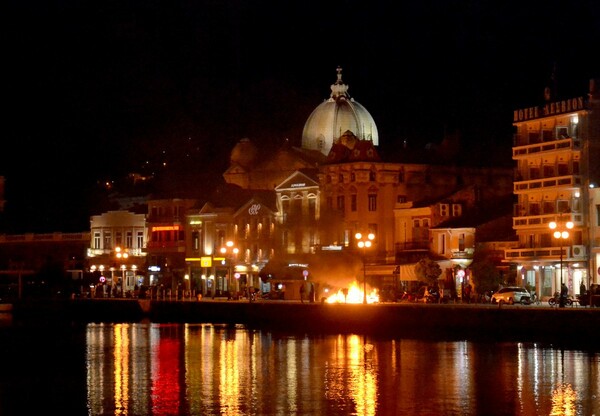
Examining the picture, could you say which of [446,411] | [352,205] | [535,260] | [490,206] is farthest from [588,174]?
[446,411]

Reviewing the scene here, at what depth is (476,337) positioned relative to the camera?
66.8 m

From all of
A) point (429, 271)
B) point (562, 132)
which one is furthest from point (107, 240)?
point (562, 132)

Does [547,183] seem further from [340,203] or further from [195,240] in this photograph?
[195,240]

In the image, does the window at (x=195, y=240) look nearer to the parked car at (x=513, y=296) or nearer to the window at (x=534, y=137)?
the window at (x=534, y=137)

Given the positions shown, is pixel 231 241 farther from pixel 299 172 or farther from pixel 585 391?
pixel 585 391

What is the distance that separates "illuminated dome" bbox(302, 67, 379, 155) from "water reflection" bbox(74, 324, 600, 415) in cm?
5109

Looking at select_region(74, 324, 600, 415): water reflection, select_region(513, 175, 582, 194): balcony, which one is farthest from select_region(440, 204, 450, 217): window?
select_region(74, 324, 600, 415): water reflection

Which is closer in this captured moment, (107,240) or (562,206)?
(562,206)

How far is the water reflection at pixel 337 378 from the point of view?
43.7m

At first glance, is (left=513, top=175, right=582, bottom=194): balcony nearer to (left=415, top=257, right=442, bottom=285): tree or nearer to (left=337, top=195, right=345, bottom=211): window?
(left=415, top=257, right=442, bottom=285): tree

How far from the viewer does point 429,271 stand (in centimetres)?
9119

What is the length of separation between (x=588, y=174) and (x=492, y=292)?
9.08m

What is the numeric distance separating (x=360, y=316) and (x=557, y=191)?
1603cm

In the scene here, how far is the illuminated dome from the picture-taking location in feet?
400
